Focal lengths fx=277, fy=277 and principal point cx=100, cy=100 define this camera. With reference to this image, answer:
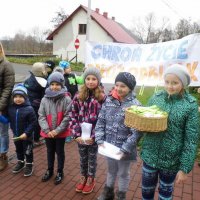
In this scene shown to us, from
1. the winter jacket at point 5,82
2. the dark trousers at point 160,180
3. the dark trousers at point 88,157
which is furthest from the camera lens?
the winter jacket at point 5,82

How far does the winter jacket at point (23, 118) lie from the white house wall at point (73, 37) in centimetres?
2914

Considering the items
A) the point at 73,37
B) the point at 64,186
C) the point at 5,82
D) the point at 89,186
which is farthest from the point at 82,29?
the point at 89,186

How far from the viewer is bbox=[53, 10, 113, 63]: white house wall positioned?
Result: 1298 inches

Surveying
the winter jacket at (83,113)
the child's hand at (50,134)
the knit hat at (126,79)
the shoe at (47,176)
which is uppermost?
the knit hat at (126,79)

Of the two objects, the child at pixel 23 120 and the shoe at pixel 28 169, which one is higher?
the child at pixel 23 120

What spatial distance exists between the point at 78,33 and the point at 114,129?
106 ft

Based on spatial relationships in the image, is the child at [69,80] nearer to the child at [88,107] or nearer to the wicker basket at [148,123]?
the child at [88,107]

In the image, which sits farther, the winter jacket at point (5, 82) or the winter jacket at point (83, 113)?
the winter jacket at point (5, 82)

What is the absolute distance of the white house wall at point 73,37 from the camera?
3297 cm

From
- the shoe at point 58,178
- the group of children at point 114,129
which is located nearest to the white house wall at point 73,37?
the group of children at point 114,129

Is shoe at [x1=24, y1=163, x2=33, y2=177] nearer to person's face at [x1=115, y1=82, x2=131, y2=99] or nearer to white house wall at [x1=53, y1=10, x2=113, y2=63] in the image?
person's face at [x1=115, y1=82, x2=131, y2=99]

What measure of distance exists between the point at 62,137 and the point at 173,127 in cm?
185

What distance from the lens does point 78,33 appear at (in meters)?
34.1

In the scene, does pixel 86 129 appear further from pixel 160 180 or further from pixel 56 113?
pixel 160 180
